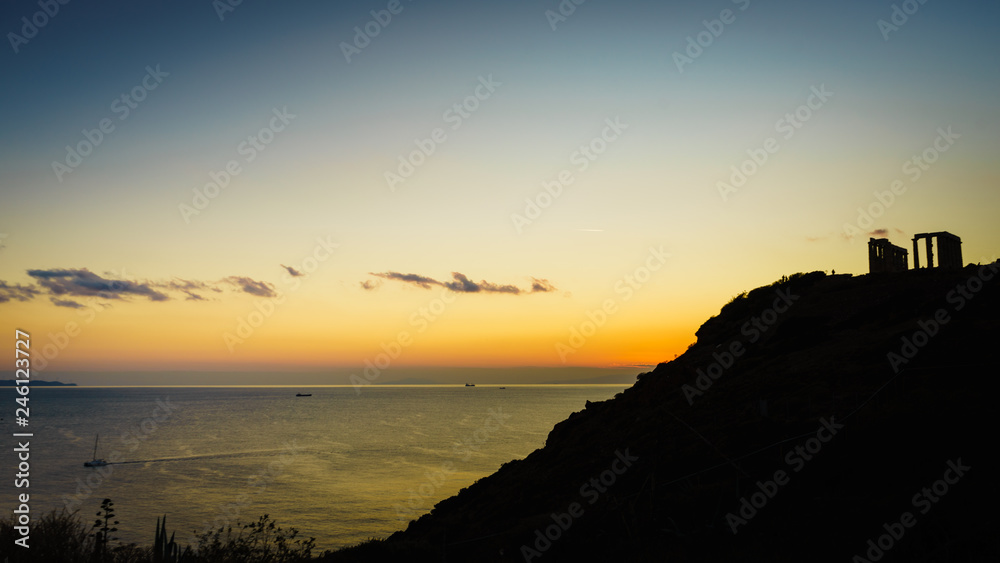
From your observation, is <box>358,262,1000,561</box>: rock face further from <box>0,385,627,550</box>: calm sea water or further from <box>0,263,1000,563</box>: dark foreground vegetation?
<box>0,385,627,550</box>: calm sea water

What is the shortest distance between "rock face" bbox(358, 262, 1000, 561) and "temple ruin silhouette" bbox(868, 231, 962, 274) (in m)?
3.50

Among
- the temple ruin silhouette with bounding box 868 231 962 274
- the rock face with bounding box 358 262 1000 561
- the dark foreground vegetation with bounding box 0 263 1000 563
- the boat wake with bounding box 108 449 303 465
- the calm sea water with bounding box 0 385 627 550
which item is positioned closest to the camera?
the dark foreground vegetation with bounding box 0 263 1000 563

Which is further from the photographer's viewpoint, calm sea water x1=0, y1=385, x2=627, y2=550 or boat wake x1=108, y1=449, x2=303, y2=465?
boat wake x1=108, y1=449, x2=303, y2=465

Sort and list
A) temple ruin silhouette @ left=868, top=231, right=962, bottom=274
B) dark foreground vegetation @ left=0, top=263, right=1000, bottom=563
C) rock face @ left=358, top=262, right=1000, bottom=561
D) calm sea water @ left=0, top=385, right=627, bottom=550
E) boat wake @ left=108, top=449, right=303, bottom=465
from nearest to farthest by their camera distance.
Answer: dark foreground vegetation @ left=0, top=263, right=1000, bottom=563
rock face @ left=358, top=262, right=1000, bottom=561
temple ruin silhouette @ left=868, top=231, right=962, bottom=274
calm sea water @ left=0, top=385, right=627, bottom=550
boat wake @ left=108, top=449, right=303, bottom=465

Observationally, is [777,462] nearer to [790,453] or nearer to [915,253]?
[790,453]

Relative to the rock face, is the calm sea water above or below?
below

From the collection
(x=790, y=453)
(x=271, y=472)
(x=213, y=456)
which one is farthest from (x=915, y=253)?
(x=213, y=456)

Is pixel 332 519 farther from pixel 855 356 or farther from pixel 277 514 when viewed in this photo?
pixel 855 356

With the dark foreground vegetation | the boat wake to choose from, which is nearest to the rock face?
the dark foreground vegetation

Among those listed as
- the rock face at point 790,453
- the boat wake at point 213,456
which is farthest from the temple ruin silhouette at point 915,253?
the boat wake at point 213,456

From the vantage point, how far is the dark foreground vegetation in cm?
1197

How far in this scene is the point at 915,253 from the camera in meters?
36.5

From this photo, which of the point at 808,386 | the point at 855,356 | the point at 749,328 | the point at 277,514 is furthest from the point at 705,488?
the point at 277,514

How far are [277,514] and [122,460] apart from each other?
45.1 m
